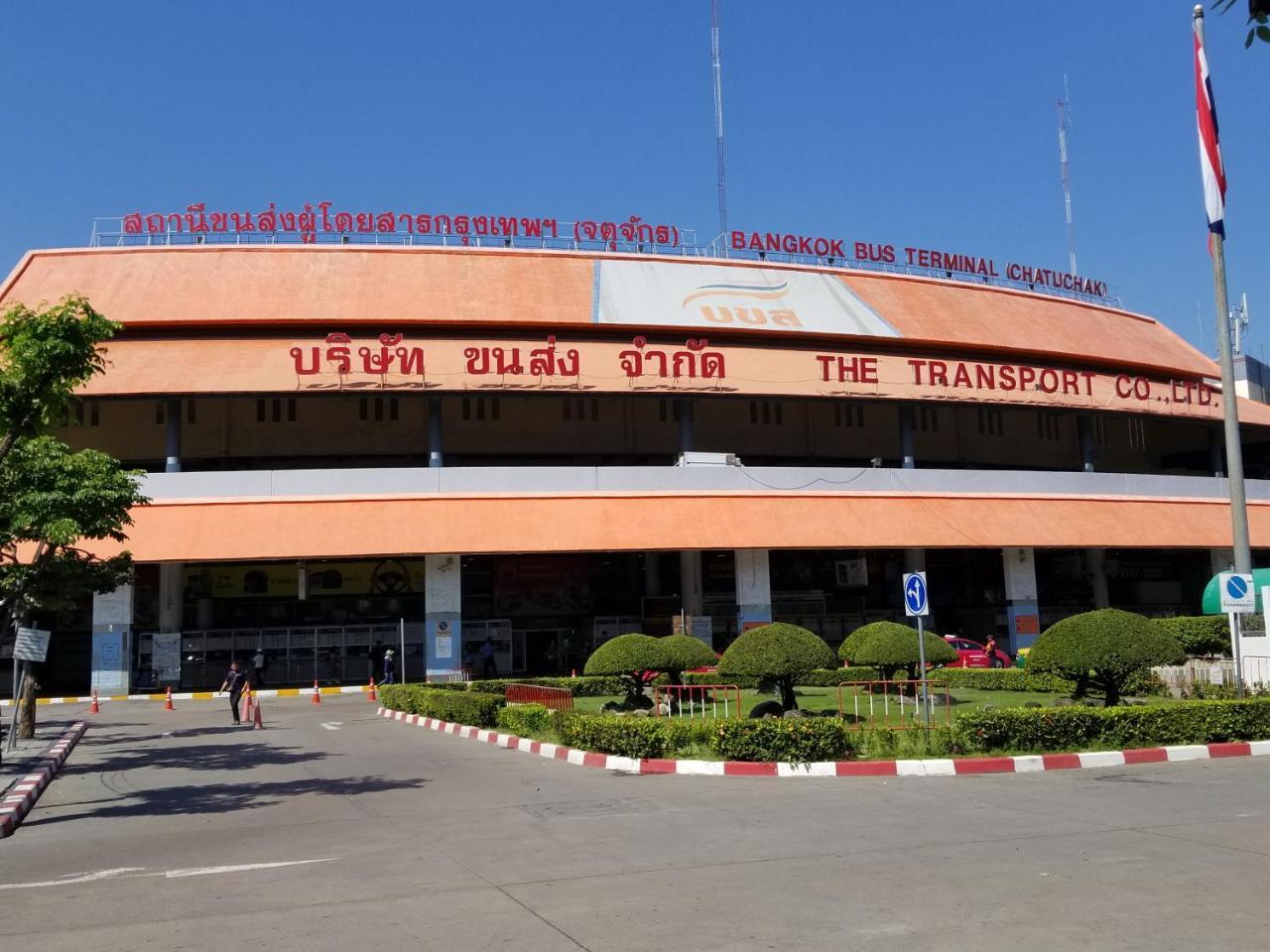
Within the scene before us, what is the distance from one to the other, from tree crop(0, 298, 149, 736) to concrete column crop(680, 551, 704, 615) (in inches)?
659

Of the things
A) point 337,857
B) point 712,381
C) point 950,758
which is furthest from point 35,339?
point 712,381

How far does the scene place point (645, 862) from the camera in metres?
8.52

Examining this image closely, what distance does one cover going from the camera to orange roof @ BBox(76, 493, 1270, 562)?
29.8 metres

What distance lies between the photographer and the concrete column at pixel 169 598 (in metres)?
32.0

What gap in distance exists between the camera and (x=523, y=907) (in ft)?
23.4

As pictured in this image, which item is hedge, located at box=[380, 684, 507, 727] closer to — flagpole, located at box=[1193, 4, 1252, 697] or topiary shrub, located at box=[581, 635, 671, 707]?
topiary shrub, located at box=[581, 635, 671, 707]

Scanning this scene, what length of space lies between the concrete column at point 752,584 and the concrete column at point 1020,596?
27.3ft

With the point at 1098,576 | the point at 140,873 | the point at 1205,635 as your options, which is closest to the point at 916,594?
the point at 140,873

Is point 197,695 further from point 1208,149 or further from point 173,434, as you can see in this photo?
point 1208,149

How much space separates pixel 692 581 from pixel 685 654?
46.7ft

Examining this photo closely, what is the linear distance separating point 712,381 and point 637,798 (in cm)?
2339

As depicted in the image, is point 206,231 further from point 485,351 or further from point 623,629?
point 623,629

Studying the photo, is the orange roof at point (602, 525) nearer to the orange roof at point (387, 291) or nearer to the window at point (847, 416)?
the orange roof at point (387, 291)

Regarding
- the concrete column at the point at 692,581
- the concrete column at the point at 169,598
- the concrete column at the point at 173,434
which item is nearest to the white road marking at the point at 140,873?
the concrete column at the point at 169,598
